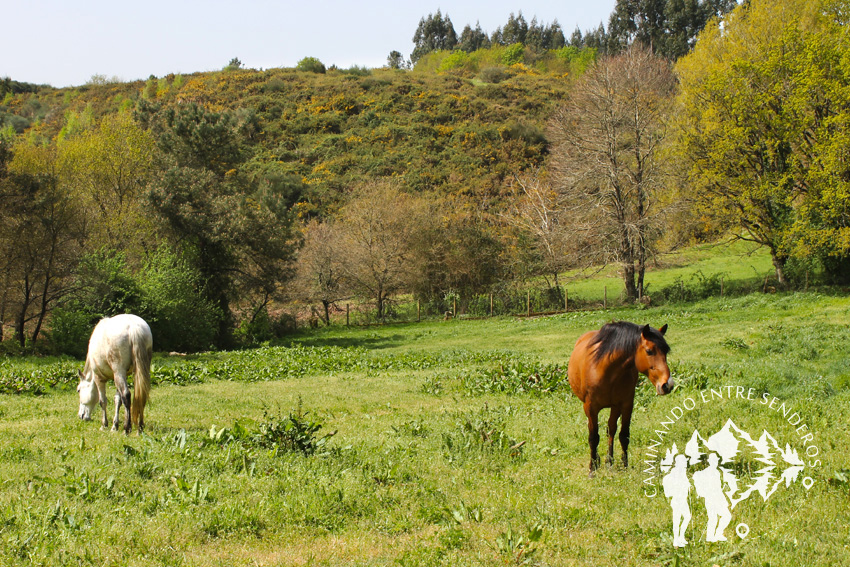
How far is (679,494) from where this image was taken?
5.60 metres

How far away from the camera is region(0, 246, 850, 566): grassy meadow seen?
4777 millimetres

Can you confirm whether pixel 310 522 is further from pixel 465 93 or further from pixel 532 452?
pixel 465 93

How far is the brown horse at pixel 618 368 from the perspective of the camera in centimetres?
605

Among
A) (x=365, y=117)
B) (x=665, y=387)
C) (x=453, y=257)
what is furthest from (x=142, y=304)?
(x=365, y=117)

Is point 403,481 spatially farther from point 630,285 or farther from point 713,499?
point 630,285

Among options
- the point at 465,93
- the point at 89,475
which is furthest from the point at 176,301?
the point at 465,93

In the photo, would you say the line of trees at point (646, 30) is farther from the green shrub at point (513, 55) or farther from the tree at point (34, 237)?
the tree at point (34, 237)

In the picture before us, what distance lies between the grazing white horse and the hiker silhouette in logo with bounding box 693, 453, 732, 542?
7.84 meters

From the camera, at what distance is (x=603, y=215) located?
33062mm

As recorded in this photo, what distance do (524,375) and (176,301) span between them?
1838 centimetres

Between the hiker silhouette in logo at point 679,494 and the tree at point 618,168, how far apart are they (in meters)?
26.7

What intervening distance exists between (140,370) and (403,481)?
17.1 feet

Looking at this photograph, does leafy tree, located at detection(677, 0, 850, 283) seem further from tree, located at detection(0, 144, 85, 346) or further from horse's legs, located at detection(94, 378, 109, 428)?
tree, located at detection(0, 144, 85, 346)

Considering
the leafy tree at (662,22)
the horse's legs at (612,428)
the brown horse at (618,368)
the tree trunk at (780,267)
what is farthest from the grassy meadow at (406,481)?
the leafy tree at (662,22)
